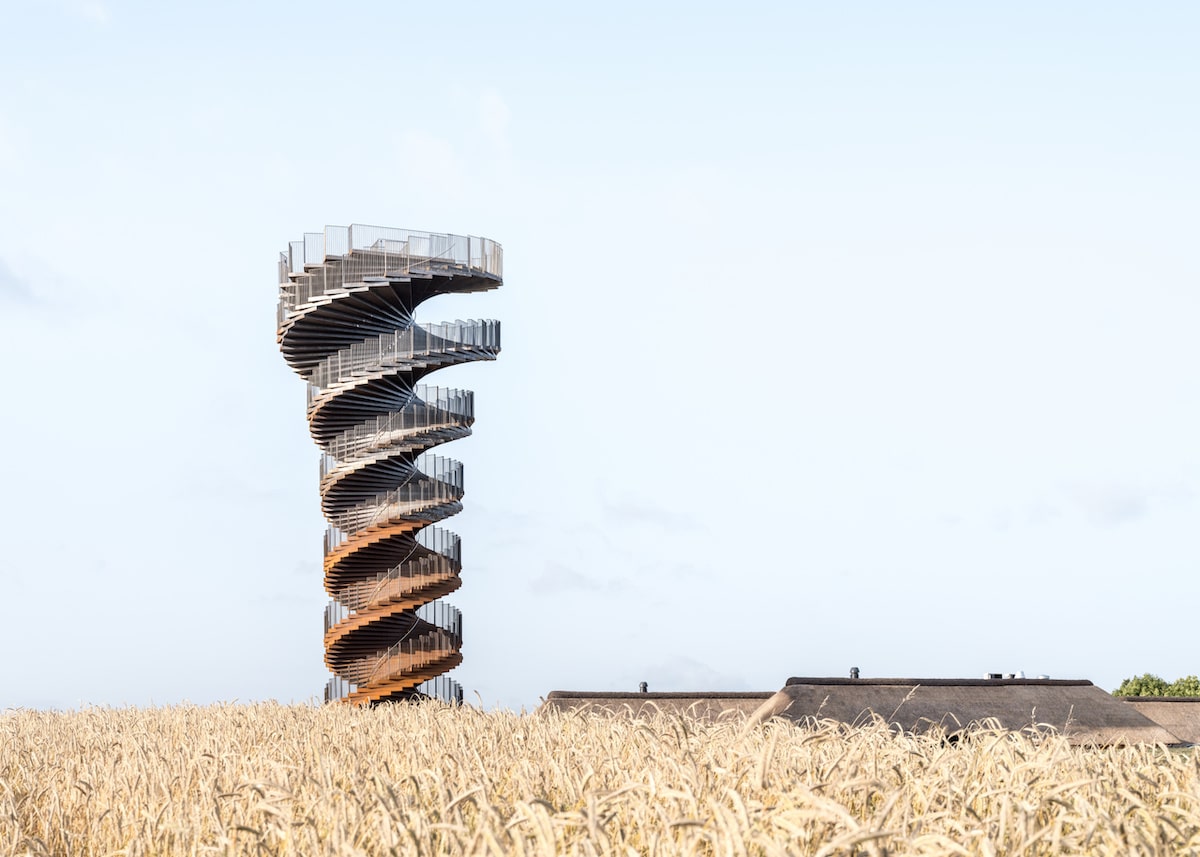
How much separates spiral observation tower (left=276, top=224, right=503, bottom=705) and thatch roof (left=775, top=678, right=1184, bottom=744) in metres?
12.9

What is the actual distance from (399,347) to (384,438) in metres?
2.00

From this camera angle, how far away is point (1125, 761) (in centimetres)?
673

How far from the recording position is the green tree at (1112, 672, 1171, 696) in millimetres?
28375

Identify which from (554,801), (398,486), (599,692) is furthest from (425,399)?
(554,801)

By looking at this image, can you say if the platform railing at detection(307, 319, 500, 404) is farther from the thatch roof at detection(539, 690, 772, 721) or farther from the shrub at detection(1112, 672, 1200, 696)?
the shrub at detection(1112, 672, 1200, 696)

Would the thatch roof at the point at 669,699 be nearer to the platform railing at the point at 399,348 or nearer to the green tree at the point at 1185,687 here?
the platform railing at the point at 399,348

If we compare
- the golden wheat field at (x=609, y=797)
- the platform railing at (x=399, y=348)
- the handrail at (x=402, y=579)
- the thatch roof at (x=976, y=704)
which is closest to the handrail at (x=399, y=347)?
the platform railing at (x=399, y=348)

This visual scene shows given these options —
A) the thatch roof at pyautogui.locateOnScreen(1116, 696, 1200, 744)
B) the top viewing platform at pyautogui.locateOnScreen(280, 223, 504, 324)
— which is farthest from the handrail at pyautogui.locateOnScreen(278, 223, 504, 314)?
the thatch roof at pyautogui.locateOnScreen(1116, 696, 1200, 744)

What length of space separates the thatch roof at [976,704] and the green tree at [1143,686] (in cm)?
1187

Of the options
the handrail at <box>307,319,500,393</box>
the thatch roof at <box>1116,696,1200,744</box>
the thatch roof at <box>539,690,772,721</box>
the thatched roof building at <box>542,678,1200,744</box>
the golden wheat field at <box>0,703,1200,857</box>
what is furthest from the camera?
the handrail at <box>307,319,500,393</box>

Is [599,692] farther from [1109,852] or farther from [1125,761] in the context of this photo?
[1109,852]

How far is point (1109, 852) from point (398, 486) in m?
24.6

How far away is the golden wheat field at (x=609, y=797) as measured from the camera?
3975 mm

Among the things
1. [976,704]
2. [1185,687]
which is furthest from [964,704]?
[1185,687]
